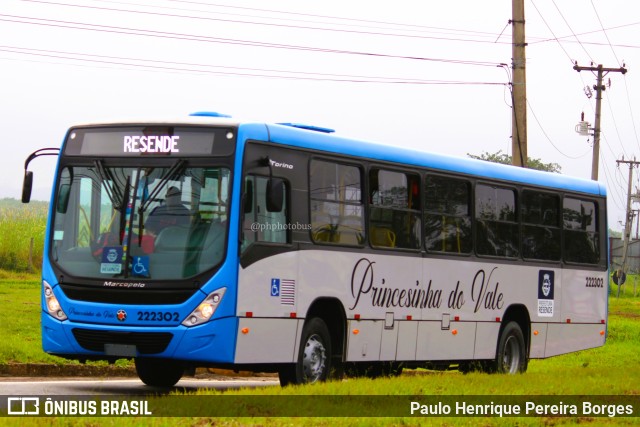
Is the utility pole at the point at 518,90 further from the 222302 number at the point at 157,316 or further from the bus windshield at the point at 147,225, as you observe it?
the 222302 number at the point at 157,316

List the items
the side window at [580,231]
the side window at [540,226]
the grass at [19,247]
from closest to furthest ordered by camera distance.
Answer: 1. the side window at [540,226]
2. the side window at [580,231]
3. the grass at [19,247]

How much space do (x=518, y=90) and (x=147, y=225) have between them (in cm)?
1474

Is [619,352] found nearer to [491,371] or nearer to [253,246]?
[491,371]

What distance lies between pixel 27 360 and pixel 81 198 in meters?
4.91

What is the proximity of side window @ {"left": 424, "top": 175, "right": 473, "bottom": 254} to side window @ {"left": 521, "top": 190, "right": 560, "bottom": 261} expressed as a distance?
1.82 meters

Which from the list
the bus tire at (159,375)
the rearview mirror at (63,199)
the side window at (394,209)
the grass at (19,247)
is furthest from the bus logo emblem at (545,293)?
the grass at (19,247)

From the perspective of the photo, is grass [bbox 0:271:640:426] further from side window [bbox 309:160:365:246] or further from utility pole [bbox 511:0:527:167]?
utility pole [bbox 511:0:527:167]

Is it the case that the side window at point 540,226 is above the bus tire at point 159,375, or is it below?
above

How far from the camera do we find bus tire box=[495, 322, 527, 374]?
2019 centimetres

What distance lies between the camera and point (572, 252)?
22.0 m

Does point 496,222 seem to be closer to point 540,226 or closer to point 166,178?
point 540,226

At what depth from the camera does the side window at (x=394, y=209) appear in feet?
55.5

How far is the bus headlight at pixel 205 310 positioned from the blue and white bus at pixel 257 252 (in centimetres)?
1

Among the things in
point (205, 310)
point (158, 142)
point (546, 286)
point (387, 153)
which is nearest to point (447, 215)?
point (387, 153)
